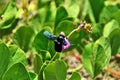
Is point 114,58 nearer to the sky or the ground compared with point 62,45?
nearer to the ground

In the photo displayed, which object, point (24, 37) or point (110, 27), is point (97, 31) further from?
point (24, 37)

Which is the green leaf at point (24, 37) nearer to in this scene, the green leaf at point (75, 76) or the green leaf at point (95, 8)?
the green leaf at point (95, 8)

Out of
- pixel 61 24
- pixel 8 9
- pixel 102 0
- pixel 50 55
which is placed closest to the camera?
pixel 50 55

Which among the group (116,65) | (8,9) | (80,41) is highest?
(8,9)

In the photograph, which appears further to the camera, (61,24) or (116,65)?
(116,65)

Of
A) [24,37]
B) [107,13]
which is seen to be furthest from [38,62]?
[107,13]

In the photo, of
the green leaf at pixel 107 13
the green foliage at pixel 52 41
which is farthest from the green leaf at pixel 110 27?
the green leaf at pixel 107 13

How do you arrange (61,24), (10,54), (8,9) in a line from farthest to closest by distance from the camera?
(8,9) < (61,24) < (10,54)

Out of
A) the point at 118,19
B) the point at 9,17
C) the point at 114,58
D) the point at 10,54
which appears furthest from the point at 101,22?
the point at 10,54

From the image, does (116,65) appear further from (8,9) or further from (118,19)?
(8,9)
